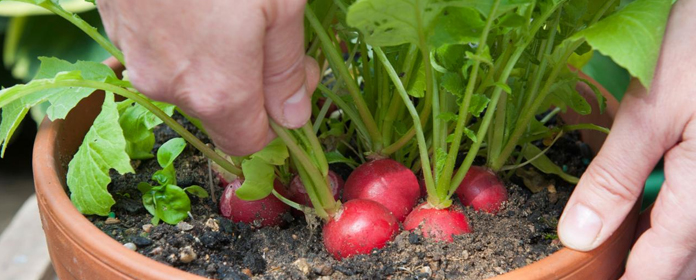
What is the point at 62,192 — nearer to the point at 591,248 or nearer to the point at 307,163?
the point at 307,163

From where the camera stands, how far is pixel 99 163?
0.65 meters

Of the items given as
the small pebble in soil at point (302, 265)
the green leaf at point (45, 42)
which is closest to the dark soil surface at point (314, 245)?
the small pebble in soil at point (302, 265)

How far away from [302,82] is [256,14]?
0.11 meters

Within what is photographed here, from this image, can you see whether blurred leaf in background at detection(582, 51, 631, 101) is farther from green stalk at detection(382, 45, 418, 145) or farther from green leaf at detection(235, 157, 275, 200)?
green leaf at detection(235, 157, 275, 200)

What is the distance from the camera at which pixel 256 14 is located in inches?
16.1

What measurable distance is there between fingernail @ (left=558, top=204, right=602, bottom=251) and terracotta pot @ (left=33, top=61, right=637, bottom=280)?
0.01 m

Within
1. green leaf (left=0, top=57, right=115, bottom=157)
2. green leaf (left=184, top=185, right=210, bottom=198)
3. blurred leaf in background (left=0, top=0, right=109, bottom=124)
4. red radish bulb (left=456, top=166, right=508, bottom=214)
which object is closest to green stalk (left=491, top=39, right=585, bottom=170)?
red radish bulb (left=456, top=166, right=508, bottom=214)

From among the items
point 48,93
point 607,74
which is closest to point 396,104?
point 48,93

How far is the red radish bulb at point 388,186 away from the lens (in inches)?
28.0

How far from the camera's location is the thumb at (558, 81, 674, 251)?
550mm

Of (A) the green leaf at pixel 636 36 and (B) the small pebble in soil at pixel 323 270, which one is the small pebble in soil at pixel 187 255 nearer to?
(B) the small pebble in soil at pixel 323 270

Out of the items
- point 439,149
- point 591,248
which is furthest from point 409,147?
point 591,248

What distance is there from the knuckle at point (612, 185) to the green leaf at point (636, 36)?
121mm

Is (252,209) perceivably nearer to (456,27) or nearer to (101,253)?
(101,253)
